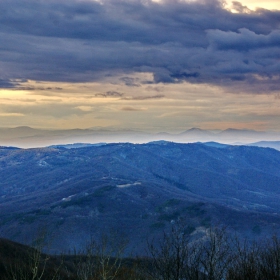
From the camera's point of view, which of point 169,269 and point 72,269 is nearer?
point 169,269

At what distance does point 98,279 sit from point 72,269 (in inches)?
2439

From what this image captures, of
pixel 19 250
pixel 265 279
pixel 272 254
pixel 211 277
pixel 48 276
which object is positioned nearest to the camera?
pixel 265 279

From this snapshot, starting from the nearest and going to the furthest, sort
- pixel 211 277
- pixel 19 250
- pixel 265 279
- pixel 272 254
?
pixel 265 279
pixel 211 277
pixel 272 254
pixel 19 250

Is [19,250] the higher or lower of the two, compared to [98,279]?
lower

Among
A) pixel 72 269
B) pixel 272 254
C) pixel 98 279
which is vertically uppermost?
pixel 272 254

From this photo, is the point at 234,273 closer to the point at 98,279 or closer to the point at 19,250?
the point at 98,279

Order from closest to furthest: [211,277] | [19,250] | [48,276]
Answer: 1. [211,277]
2. [48,276]
3. [19,250]

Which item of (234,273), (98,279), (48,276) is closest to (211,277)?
(234,273)

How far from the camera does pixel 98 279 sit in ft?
153

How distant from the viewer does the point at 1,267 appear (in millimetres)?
83312

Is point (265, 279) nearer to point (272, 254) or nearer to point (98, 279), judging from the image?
point (272, 254)

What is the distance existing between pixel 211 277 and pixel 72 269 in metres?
70.4

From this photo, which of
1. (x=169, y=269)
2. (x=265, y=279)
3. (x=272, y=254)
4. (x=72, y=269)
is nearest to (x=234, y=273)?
(x=265, y=279)

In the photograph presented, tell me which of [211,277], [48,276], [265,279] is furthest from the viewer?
[48,276]
